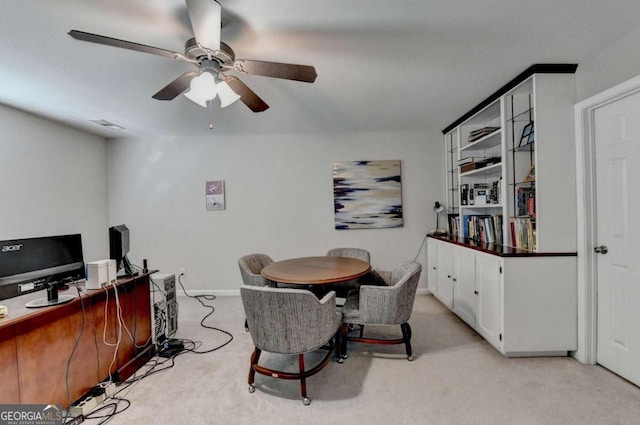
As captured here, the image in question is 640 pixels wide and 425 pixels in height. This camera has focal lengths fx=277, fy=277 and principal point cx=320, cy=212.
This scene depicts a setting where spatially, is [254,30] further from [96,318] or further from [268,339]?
[96,318]

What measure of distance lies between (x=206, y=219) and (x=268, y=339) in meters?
2.78

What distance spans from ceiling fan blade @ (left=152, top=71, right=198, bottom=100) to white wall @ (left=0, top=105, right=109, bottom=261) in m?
2.31

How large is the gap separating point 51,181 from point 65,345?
2539mm

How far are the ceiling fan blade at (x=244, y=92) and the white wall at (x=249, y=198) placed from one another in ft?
6.29

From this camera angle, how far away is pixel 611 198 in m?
2.01

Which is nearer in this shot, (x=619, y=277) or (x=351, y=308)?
(x=619, y=277)

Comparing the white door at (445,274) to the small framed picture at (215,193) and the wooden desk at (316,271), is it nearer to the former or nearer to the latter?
the wooden desk at (316,271)

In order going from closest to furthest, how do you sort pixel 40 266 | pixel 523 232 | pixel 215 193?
pixel 40 266, pixel 523 232, pixel 215 193

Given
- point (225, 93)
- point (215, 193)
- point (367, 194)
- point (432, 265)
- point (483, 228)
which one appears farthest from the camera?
point (215, 193)

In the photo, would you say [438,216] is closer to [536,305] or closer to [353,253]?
[353,253]

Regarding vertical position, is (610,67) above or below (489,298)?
above

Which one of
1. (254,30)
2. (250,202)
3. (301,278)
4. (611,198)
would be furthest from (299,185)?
(611,198)

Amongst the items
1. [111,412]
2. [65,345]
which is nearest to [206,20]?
[65,345]

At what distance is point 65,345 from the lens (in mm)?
1743
